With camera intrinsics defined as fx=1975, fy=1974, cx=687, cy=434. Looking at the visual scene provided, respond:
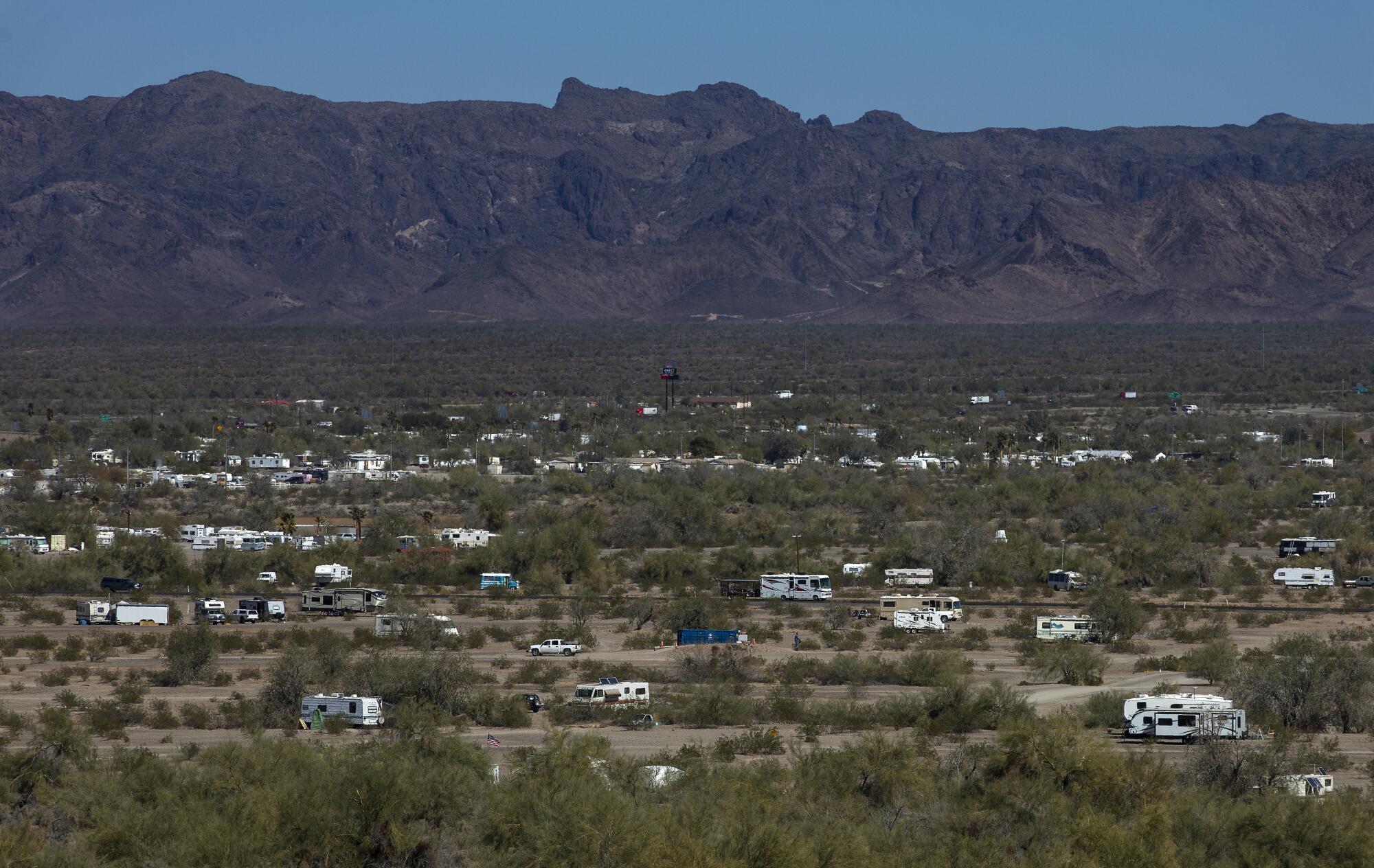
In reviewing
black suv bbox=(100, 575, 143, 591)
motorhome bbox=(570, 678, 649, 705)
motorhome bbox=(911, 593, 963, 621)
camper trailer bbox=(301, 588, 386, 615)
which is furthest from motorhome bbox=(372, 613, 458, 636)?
motorhome bbox=(911, 593, 963, 621)

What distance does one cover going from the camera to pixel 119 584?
52156mm

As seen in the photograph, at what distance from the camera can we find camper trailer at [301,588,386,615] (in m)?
48.2

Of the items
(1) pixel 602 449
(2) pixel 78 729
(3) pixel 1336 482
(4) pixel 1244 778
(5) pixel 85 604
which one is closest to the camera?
(4) pixel 1244 778

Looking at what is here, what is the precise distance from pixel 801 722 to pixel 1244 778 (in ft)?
27.8

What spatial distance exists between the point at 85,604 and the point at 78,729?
18.8m

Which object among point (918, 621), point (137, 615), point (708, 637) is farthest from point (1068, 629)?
point (137, 615)

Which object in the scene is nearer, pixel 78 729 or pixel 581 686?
pixel 78 729

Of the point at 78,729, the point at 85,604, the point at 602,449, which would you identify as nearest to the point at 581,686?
the point at 78,729

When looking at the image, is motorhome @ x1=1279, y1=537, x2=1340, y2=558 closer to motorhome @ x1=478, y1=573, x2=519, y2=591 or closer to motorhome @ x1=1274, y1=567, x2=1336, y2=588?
motorhome @ x1=1274, y1=567, x2=1336, y2=588

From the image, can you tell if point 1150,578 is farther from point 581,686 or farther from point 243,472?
point 243,472

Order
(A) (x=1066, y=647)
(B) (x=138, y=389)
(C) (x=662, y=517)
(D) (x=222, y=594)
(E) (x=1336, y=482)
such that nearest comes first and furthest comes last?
(A) (x=1066, y=647) < (D) (x=222, y=594) < (C) (x=662, y=517) < (E) (x=1336, y=482) < (B) (x=138, y=389)

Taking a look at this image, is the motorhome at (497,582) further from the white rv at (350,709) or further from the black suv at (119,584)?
the white rv at (350,709)

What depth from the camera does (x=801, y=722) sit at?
108 ft

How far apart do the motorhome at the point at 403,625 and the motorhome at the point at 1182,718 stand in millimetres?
16477
